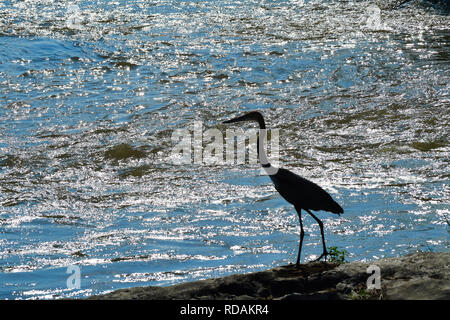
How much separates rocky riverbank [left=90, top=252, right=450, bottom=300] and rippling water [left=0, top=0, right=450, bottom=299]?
6.91 ft

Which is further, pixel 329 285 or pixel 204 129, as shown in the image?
pixel 204 129

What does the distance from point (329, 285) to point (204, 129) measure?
9.35m

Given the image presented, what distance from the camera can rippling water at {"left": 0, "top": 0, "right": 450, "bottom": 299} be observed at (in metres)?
8.73

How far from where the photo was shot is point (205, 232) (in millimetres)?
9383

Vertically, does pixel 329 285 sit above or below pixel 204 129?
below

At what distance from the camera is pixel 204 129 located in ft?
48.0

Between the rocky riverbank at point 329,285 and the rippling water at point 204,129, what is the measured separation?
6.91ft

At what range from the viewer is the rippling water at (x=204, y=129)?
8727 mm

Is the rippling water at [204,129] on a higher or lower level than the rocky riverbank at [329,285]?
higher

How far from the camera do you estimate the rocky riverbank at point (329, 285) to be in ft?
16.9

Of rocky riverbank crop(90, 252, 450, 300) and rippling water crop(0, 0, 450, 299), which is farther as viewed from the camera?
rippling water crop(0, 0, 450, 299)

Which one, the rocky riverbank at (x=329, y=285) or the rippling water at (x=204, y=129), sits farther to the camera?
the rippling water at (x=204, y=129)

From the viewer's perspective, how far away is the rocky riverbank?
5164 millimetres

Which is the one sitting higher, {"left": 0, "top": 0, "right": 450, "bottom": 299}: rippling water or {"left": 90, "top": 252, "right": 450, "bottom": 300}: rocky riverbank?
{"left": 0, "top": 0, "right": 450, "bottom": 299}: rippling water
